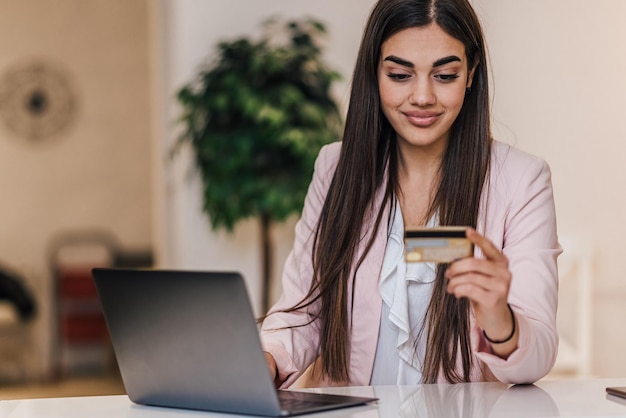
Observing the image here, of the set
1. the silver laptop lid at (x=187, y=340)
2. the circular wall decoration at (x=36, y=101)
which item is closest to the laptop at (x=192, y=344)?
the silver laptop lid at (x=187, y=340)

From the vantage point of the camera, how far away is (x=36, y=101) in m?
8.27

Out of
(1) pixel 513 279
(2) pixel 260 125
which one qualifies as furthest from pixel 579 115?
(1) pixel 513 279

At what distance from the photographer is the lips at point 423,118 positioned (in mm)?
1846

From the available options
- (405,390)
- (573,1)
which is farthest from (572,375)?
(405,390)

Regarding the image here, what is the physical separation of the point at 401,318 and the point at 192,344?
23.8 inches

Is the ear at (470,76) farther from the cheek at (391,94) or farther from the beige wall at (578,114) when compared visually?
the beige wall at (578,114)

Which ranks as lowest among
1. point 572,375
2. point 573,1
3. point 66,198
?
point 572,375

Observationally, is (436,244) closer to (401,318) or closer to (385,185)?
(401,318)

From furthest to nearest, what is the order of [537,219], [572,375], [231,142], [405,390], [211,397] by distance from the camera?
[231,142]
[572,375]
[537,219]
[405,390]
[211,397]

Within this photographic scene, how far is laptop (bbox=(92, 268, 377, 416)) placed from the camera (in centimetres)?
132

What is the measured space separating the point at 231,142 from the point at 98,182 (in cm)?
414

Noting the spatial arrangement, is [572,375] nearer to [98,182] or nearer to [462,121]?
[462,121]

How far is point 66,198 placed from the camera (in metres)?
8.37

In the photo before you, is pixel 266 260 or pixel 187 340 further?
pixel 266 260
